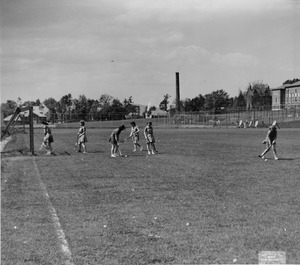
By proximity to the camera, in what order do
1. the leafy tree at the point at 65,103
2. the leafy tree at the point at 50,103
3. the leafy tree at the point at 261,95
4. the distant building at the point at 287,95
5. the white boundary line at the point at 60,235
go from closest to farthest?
1. the white boundary line at the point at 60,235
2. the distant building at the point at 287,95
3. the leafy tree at the point at 261,95
4. the leafy tree at the point at 65,103
5. the leafy tree at the point at 50,103

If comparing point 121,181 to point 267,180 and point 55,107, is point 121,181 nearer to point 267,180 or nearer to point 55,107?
point 267,180

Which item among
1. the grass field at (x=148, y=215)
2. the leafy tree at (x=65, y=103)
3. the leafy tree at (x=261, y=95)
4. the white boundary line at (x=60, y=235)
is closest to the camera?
the white boundary line at (x=60, y=235)

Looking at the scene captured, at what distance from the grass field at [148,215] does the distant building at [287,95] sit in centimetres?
9561

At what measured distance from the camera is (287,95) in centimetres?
11231

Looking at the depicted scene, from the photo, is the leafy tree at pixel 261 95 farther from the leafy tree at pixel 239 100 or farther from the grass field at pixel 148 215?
the grass field at pixel 148 215

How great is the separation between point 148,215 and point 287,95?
359ft

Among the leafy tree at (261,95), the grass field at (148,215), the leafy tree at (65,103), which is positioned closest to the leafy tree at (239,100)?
the leafy tree at (261,95)

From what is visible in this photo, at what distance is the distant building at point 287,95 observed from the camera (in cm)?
10631

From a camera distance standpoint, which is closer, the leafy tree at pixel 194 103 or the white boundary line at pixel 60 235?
the white boundary line at pixel 60 235

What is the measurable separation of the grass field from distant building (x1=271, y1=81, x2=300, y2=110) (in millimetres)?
95612

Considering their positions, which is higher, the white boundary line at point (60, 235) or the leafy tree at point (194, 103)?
the leafy tree at point (194, 103)

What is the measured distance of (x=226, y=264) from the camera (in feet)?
18.3

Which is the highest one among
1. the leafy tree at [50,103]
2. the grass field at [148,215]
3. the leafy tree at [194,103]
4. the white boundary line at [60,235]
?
the leafy tree at [50,103]

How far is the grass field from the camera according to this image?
613 cm
